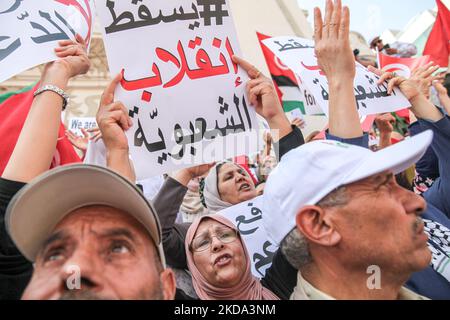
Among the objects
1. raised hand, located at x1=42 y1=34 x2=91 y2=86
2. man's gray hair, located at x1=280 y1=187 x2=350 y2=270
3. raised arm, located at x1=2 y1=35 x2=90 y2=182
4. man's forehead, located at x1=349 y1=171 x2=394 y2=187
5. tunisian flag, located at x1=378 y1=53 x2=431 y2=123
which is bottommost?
tunisian flag, located at x1=378 y1=53 x2=431 y2=123

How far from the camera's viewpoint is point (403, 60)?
135 inches

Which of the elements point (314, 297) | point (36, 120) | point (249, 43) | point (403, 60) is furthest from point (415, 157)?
point (249, 43)

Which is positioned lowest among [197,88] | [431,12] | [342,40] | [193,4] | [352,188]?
[431,12]

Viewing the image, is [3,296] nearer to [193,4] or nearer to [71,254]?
[71,254]

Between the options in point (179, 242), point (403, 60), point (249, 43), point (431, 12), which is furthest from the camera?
point (431, 12)

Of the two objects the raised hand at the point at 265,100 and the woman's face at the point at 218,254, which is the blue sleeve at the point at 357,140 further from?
the woman's face at the point at 218,254

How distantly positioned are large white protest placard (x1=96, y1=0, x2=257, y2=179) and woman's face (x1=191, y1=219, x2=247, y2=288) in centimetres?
37

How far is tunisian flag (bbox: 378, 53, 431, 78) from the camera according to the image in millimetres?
3331

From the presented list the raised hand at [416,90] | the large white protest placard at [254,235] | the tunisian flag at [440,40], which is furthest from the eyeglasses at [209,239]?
the tunisian flag at [440,40]

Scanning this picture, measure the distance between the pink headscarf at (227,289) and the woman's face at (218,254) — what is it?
0.06 ft

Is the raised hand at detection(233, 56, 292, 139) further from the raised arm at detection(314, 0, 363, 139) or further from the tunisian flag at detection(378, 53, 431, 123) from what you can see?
the tunisian flag at detection(378, 53, 431, 123)

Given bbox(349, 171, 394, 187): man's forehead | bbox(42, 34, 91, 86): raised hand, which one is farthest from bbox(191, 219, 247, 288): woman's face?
bbox(42, 34, 91, 86): raised hand

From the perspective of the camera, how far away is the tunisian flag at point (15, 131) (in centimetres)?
164

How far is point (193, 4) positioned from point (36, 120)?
102 centimetres
